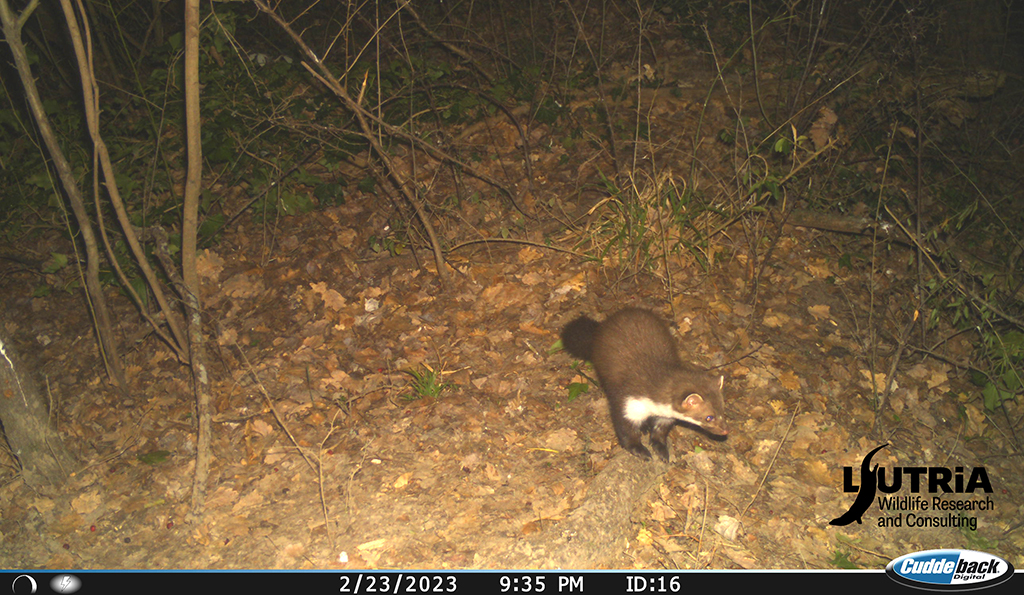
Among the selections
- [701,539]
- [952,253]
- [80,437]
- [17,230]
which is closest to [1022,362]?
[952,253]

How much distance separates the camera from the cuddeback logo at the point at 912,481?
379 centimetres

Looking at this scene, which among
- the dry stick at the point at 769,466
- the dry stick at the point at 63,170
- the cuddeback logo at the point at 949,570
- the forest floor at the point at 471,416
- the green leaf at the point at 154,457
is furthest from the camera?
the green leaf at the point at 154,457

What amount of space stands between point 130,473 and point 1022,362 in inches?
258

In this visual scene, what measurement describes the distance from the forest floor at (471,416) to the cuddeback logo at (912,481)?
7 cm

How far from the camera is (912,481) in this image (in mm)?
3908

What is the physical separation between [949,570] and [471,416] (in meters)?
3.05

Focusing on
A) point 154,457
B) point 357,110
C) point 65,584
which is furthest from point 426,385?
point 65,584

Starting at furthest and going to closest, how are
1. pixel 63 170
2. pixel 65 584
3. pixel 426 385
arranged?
pixel 426 385 < pixel 63 170 < pixel 65 584

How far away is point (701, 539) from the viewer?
3.37m

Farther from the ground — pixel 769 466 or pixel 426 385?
pixel 426 385

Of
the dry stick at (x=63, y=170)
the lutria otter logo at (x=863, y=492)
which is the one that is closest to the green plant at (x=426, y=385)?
the dry stick at (x=63, y=170)

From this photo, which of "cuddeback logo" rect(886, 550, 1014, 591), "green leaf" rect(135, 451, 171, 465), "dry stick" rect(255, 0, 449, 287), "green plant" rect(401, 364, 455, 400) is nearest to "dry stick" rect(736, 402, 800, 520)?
"cuddeback logo" rect(886, 550, 1014, 591)

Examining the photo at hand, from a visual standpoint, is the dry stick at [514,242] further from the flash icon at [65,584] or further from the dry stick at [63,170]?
the flash icon at [65,584]

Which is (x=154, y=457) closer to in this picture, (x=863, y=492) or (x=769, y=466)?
(x=769, y=466)
